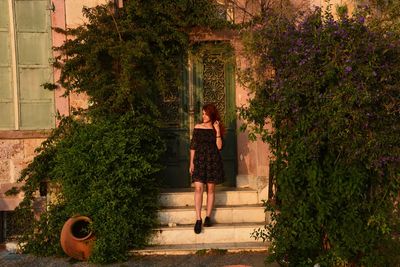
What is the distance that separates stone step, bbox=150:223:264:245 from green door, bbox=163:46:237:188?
1.42 m

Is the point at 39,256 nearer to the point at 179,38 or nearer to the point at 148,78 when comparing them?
the point at 148,78

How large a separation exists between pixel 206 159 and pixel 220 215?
0.80 metres

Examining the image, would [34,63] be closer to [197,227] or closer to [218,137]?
[218,137]

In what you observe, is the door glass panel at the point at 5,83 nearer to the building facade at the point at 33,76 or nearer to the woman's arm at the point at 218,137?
the building facade at the point at 33,76

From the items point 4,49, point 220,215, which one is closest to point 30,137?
point 4,49

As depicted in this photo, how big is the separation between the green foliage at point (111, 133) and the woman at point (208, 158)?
544 millimetres

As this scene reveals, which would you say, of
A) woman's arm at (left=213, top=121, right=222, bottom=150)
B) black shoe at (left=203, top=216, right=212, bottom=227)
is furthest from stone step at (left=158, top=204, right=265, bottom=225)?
woman's arm at (left=213, top=121, right=222, bottom=150)

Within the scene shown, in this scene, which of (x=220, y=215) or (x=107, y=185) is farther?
(x=220, y=215)

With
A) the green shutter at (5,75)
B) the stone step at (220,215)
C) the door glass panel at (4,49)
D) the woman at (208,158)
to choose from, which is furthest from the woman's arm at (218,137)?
the door glass panel at (4,49)

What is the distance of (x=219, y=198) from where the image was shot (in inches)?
258

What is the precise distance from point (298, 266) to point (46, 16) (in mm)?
4781

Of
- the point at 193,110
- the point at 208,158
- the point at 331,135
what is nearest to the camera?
the point at 331,135

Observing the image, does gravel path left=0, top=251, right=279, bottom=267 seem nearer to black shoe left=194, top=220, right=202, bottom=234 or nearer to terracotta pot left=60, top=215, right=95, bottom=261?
terracotta pot left=60, top=215, right=95, bottom=261

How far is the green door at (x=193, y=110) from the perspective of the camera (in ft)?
23.8
